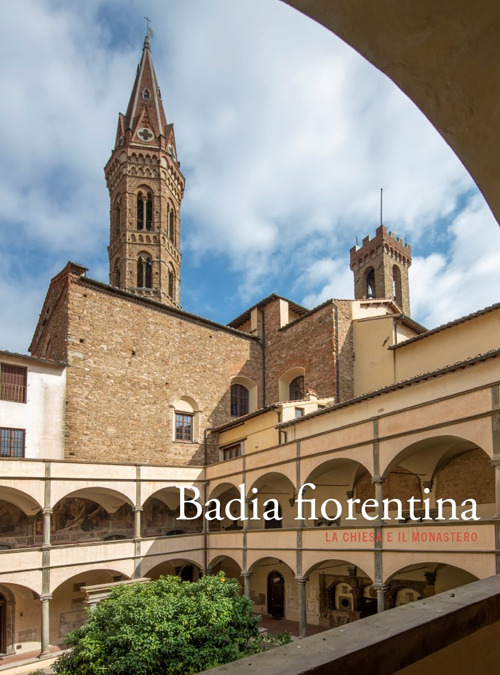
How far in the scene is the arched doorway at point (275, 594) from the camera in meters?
24.4

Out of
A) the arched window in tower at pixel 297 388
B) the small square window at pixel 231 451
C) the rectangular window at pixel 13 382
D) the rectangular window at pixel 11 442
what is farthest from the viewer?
the arched window in tower at pixel 297 388

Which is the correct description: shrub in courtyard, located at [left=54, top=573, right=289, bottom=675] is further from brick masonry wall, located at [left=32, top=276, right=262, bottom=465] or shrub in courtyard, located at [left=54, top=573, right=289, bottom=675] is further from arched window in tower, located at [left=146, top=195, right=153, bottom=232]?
arched window in tower, located at [left=146, top=195, right=153, bottom=232]

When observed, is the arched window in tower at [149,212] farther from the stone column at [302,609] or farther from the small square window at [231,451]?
the stone column at [302,609]

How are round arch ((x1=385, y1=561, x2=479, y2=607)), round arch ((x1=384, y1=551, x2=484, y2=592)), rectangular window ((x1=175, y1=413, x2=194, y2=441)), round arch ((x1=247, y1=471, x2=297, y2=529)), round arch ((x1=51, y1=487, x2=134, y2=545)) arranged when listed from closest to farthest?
round arch ((x1=384, y1=551, x2=484, y2=592)) < round arch ((x1=385, y1=561, x2=479, y2=607)) < round arch ((x1=51, y1=487, x2=134, y2=545)) < round arch ((x1=247, y1=471, x2=297, y2=529)) < rectangular window ((x1=175, y1=413, x2=194, y2=441))

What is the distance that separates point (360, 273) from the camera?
2142 inches

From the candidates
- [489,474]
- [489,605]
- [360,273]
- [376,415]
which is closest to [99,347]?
[376,415]

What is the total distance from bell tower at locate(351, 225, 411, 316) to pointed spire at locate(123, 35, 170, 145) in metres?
22.0

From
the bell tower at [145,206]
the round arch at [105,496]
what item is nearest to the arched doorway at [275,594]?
the round arch at [105,496]

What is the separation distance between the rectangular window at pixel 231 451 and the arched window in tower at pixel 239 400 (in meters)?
2.72

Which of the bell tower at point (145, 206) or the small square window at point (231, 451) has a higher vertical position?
the bell tower at point (145, 206)

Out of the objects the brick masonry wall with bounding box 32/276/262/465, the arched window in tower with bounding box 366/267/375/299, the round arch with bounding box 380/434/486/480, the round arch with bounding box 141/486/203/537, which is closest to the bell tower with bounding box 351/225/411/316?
the arched window in tower with bounding box 366/267/375/299

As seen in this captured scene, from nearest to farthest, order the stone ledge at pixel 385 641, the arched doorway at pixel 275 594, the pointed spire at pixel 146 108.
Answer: the stone ledge at pixel 385 641 → the arched doorway at pixel 275 594 → the pointed spire at pixel 146 108

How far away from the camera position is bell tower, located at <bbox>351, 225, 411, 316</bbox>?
51.7 meters

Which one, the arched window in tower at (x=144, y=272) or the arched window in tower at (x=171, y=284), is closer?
the arched window in tower at (x=144, y=272)
